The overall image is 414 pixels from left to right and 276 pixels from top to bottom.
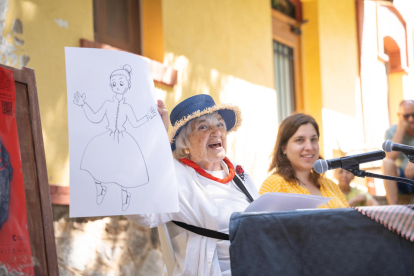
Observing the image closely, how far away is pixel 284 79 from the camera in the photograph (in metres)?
7.29

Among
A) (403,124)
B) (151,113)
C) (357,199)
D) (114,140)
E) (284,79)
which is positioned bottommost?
(357,199)

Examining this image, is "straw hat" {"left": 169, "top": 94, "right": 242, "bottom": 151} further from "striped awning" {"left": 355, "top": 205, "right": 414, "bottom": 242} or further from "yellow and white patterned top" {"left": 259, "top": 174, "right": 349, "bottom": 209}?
"striped awning" {"left": 355, "top": 205, "right": 414, "bottom": 242}

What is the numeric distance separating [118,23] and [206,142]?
205 centimetres

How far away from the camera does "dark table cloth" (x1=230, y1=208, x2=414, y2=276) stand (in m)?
1.49

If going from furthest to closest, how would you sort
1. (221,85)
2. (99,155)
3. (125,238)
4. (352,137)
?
(352,137), (221,85), (125,238), (99,155)

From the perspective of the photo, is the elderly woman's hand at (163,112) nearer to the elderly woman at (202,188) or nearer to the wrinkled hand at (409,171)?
the elderly woman at (202,188)

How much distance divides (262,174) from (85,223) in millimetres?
2791

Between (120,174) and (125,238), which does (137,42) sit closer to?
(125,238)

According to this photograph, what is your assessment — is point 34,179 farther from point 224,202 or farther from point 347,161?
point 347,161

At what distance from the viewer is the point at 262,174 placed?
19.4ft

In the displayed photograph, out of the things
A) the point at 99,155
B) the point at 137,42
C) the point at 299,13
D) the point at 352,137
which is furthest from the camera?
the point at 352,137

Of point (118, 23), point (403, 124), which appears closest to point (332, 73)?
point (403, 124)

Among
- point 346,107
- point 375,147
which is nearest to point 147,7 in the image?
point 346,107

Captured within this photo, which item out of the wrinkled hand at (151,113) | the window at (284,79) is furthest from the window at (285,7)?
the wrinkled hand at (151,113)
